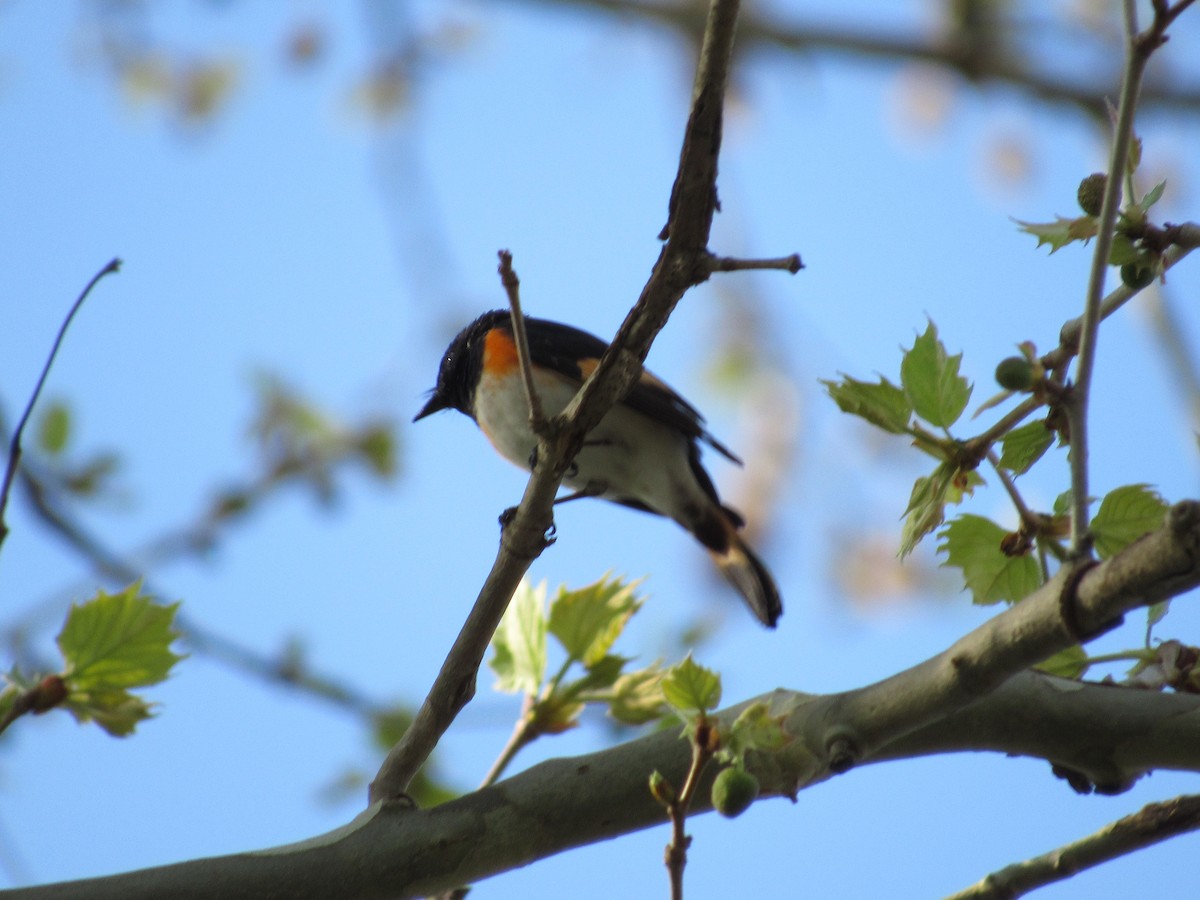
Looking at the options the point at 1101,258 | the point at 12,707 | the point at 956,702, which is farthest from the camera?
the point at 12,707

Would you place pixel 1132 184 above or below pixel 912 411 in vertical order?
above

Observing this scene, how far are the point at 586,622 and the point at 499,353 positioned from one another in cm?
228

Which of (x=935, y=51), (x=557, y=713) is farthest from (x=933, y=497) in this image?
(x=935, y=51)

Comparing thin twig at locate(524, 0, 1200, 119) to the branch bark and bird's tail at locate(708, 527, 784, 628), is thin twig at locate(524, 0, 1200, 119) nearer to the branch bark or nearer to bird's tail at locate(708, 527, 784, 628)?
bird's tail at locate(708, 527, 784, 628)

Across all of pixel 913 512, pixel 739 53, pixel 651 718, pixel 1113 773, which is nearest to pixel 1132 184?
pixel 913 512

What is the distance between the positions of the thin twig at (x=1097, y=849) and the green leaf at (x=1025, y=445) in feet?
1.86

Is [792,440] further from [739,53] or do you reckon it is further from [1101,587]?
[1101,587]

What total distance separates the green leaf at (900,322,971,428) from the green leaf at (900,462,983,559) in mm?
81

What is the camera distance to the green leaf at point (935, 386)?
1.81 m

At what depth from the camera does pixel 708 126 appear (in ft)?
→ 6.18

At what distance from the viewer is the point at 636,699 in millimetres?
2383

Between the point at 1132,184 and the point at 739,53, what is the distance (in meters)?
6.06

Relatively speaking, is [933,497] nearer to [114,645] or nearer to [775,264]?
[775,264]

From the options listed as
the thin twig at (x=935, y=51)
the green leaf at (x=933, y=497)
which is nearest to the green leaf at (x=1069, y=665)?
the green leaf at (x=933, y=497)
